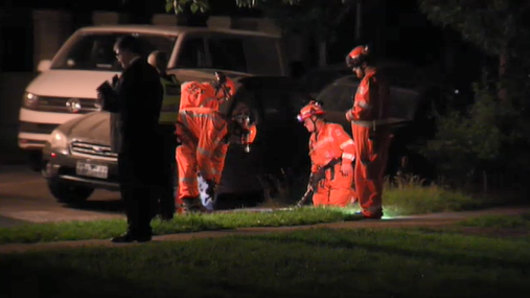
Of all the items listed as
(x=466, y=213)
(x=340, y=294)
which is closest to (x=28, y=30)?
(x=466, y=213)

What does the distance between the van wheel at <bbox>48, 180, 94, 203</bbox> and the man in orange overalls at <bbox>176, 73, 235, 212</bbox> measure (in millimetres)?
1494

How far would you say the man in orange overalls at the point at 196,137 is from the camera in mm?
14539

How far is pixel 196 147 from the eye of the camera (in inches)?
580

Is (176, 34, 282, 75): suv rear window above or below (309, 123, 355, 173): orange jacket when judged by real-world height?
above

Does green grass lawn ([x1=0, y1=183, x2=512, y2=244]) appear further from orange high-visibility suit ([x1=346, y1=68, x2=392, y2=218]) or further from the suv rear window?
the suv rear window

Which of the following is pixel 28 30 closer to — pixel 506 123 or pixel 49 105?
pixel 49 105

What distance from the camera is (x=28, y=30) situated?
3219cm

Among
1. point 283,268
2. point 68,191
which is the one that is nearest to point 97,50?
point 68,191

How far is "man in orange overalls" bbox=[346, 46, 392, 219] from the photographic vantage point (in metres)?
14.0

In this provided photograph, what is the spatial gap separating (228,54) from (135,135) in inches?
307

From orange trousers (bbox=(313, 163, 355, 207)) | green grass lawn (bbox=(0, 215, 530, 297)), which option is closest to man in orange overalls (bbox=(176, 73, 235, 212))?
orange trousers (bbox=(313, 163, 355, 207))

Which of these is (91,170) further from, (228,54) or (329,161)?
(228,54)

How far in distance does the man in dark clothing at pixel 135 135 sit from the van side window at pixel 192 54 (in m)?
6.52

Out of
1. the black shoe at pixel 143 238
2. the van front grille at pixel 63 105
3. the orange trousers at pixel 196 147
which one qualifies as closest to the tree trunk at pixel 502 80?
the orange trousers at pixel 196 147
